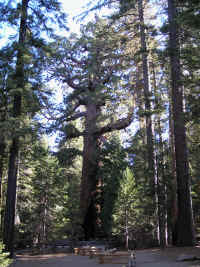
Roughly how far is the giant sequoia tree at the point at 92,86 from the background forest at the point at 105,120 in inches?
2.8

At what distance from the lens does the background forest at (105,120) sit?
1187 cm

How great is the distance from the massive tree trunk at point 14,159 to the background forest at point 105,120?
40 millimetres

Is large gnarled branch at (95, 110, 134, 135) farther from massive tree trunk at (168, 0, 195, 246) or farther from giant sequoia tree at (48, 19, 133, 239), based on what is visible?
massive tree trunk at (168, 0, 195, 246)

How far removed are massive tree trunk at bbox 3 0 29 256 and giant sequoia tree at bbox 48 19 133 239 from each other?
4.76m

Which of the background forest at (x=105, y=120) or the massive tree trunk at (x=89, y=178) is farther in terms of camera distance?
the massive tree trunk at (x=89, y=178)

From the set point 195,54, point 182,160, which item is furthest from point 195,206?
point 195,54

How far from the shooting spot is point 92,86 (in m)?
20.8

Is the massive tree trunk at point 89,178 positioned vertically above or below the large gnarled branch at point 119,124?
below

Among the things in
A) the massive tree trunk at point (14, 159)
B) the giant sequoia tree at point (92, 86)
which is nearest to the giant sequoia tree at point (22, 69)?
the massive tree trunk at point (14, 159)

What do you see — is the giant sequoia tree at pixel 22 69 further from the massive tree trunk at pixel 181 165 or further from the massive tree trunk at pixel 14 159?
the massive tree trunk at pixel 181 165

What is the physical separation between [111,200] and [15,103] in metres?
9.58

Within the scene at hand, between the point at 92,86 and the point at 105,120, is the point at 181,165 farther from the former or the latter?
the point at 92,86

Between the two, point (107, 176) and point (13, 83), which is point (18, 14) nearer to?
point (13, 83)

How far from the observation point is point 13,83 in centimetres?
1195
